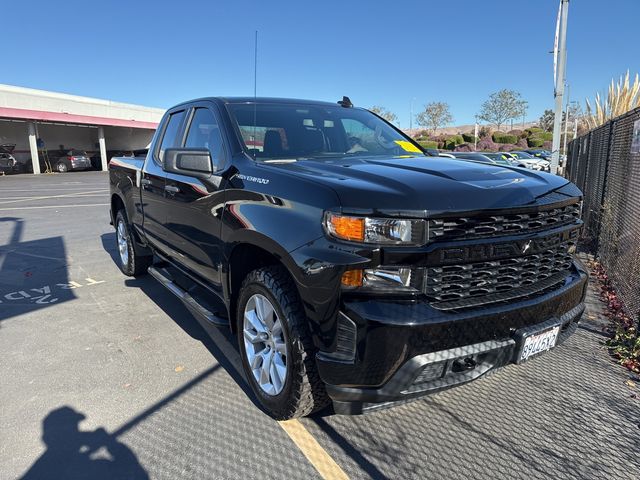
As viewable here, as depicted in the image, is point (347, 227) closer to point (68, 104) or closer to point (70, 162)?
point (70, 162)

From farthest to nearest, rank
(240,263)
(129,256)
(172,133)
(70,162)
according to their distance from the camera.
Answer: (70,162)
(129,256)
(172,133)
(240,263)

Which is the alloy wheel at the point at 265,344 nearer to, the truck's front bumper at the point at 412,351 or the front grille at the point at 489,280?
the truck's front bumper at the point at 412,351

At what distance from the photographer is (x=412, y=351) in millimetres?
2135

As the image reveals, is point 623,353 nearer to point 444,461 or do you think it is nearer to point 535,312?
point 535,312

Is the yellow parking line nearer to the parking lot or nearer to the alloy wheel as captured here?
the parking lot

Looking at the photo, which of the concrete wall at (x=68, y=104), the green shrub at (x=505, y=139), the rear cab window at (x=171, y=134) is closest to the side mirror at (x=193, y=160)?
the rear cab window at (x=171, y=134)

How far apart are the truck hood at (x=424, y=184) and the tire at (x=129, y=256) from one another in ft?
11.2

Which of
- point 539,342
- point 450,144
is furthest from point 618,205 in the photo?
point 450,144

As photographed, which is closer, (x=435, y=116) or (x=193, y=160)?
(x=193, y=160)

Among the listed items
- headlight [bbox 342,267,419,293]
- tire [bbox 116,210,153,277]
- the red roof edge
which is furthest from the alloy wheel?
the red roof edge

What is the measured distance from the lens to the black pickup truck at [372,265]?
7.13 ft

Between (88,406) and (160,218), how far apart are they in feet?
6.25

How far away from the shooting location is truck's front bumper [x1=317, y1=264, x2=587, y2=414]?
2.11 metres

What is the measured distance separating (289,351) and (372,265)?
0.70 metres
